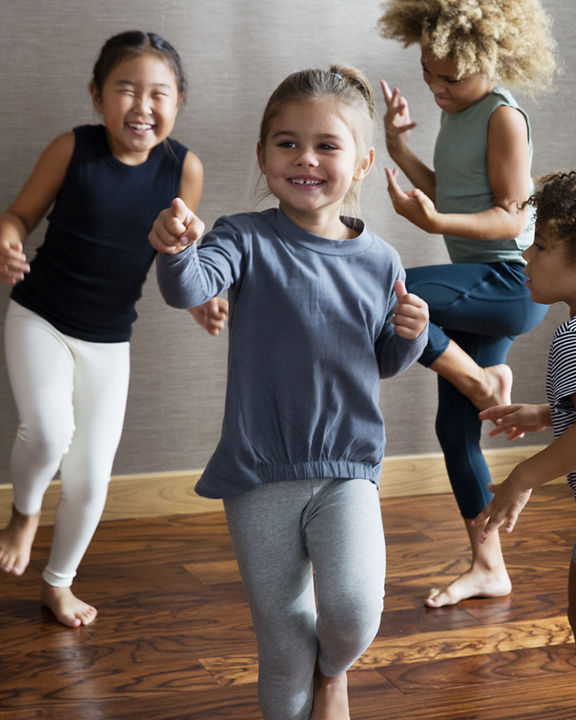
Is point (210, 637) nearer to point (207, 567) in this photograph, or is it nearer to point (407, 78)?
point (207, 567)

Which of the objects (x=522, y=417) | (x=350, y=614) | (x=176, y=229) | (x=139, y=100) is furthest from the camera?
(x=139, y=100)

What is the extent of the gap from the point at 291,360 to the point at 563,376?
0.37 meters

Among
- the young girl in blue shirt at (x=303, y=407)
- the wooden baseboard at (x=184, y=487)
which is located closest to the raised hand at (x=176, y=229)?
the young girl in blue shirt at (x=303, y=407)

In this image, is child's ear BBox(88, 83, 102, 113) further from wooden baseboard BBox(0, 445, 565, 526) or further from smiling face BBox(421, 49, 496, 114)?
wooden baseboard BBox(0, 445, 565, 526)

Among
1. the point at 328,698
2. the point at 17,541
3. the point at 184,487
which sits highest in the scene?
the point at 328,698

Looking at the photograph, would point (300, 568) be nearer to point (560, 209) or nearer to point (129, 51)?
point (560, 209)

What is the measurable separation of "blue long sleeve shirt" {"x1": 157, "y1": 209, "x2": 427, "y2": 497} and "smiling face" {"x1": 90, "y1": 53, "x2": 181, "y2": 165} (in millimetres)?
651

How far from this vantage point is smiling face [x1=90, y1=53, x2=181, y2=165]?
1.83m

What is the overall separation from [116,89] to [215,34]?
1.99 feet

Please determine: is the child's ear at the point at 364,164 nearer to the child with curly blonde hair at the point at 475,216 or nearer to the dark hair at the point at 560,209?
the dark hair at the point at 560,209

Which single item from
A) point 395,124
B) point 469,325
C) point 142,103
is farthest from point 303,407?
point 395,124

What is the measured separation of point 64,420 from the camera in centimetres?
178

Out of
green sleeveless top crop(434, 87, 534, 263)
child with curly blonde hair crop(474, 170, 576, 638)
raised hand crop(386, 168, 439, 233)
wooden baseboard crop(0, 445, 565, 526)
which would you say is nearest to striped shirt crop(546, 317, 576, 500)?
child with curly blonde hair crop(474, 170, 576, 638)

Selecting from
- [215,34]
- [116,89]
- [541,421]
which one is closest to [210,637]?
[541,421]
